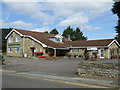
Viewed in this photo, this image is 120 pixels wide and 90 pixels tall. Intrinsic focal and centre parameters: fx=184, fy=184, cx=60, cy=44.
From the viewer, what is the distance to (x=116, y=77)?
39.4ft

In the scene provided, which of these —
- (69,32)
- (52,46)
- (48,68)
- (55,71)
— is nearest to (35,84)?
(55,71)

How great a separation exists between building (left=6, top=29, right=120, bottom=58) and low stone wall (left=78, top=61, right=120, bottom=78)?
23857 millimetres

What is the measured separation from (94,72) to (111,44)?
86.5 feet

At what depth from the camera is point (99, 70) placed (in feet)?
42.4

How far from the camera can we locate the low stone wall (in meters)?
12.2

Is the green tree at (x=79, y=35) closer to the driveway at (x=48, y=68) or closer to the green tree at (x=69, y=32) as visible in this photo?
the green tree at (x=69, y=32)

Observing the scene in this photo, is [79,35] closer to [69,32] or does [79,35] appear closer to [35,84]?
[69,32]

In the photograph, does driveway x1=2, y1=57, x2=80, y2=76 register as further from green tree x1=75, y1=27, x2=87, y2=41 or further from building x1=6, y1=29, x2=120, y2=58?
green tree x1=75, y1=27, x2=87, y2=41

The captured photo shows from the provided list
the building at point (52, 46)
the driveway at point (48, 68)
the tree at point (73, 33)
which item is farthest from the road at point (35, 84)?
the tree at point (73, 33)

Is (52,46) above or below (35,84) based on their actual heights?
above

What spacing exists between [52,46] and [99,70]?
86.4 feet

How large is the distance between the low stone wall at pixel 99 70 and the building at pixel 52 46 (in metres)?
23.9

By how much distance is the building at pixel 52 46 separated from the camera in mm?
37812

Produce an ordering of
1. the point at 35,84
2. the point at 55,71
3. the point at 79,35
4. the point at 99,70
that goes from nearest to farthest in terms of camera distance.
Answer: the point at 35,84 → the point at 99,70 → the point at 55,71 → the point at 79,35
